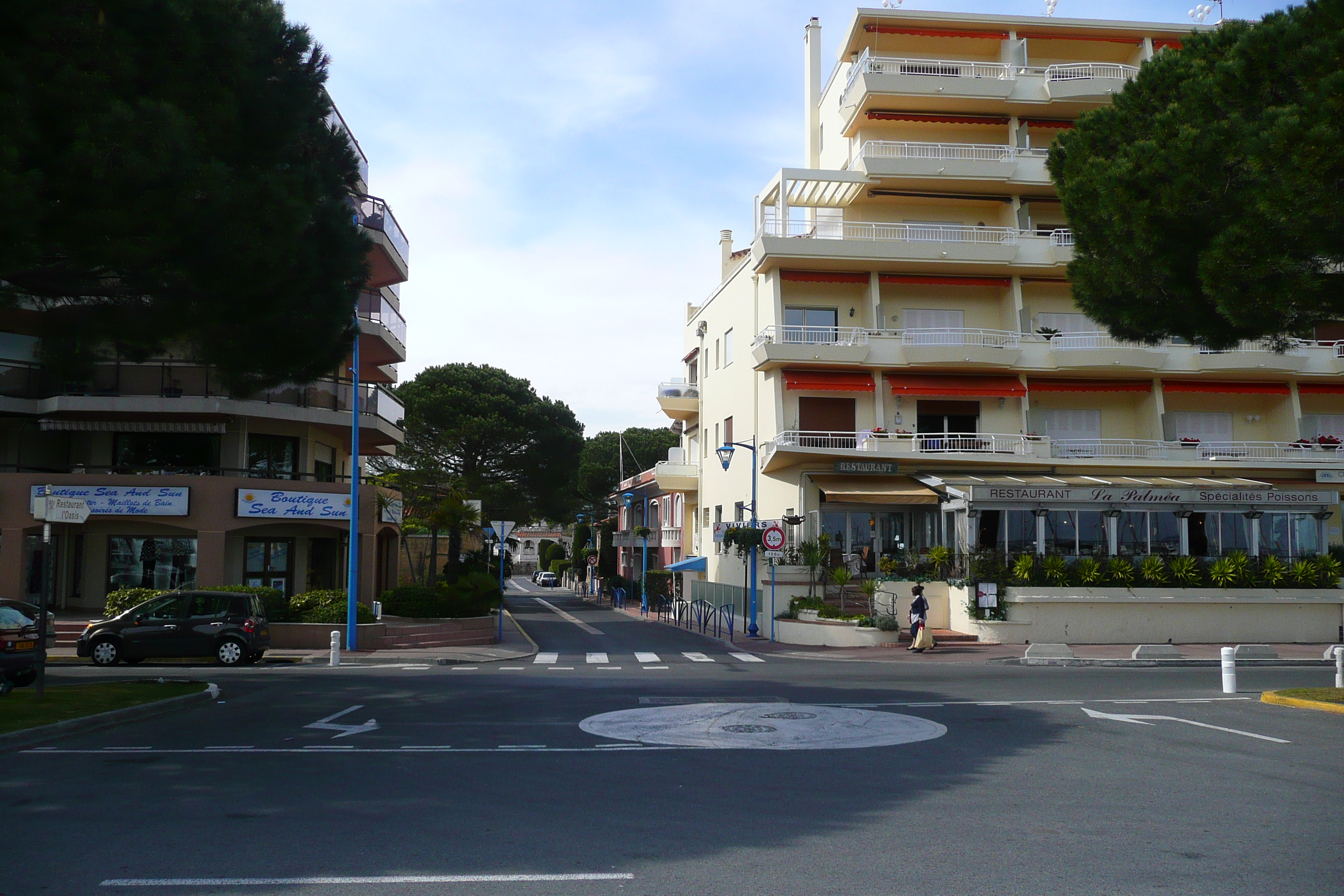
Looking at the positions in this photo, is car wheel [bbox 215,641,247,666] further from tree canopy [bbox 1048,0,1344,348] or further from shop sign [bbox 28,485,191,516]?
tree canopy [bbox 1048,0,1344,348]

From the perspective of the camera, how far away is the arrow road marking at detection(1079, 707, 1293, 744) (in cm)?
1209

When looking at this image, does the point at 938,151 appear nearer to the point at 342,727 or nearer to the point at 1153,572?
the point at 1153,572

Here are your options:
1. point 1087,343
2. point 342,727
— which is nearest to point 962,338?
point 1087,343

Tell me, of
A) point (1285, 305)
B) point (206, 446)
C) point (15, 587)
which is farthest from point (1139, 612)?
point (15, 587)

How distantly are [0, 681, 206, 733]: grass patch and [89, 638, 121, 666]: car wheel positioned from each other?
184 inches

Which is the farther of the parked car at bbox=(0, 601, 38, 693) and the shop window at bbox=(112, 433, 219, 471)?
the shop window at bbox=(112, 433, 219, 471)

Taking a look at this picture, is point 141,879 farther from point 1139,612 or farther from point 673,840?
point 1139,612

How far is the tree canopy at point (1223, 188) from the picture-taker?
1313 cm

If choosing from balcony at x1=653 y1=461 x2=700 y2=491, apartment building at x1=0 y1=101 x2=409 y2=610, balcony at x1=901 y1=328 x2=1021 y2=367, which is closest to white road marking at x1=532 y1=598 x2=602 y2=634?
balcony at x1=653 y1=461 x2=700 y2=491

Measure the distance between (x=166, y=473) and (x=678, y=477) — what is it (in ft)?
82.5

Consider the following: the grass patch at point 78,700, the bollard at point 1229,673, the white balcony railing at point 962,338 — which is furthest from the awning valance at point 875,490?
the grass patch at point 78,700

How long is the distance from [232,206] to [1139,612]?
81.1 feet

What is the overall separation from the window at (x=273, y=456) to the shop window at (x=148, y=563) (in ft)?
9.24

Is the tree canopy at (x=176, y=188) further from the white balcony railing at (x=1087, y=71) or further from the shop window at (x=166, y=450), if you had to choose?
the white balcony railing at (x=1087, y=71)
